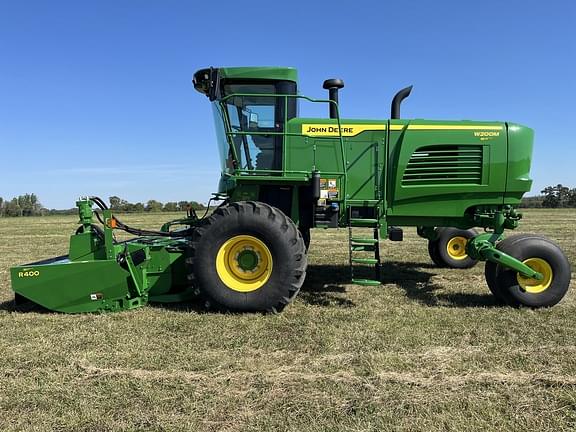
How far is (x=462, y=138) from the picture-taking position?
6.31m

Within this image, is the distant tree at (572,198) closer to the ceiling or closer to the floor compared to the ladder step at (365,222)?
closer to the ceiling

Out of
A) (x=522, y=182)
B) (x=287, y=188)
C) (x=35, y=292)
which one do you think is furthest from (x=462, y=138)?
(x=35, y=292)

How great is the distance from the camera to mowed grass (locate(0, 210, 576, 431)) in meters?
3.01

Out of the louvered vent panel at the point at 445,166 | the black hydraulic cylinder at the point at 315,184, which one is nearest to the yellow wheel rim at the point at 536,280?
the louvered vent panel at the point at 445,166

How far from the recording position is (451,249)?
29.4ft

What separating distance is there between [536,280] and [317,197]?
2.83 meters

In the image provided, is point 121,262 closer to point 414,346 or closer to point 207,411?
point 207,411

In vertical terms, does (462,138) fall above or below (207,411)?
above

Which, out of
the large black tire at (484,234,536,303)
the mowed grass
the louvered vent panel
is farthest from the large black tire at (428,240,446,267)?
the large black tire at (484,234,536,303)

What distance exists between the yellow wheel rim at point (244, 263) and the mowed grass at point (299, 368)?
42 centimetres

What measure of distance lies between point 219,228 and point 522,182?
13.5 feet

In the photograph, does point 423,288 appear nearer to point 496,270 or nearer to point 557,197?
point 496,270

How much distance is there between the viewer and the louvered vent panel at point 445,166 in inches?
250

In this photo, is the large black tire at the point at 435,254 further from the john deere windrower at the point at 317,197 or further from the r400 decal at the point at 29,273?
the r400 decal at the point at 29,273
